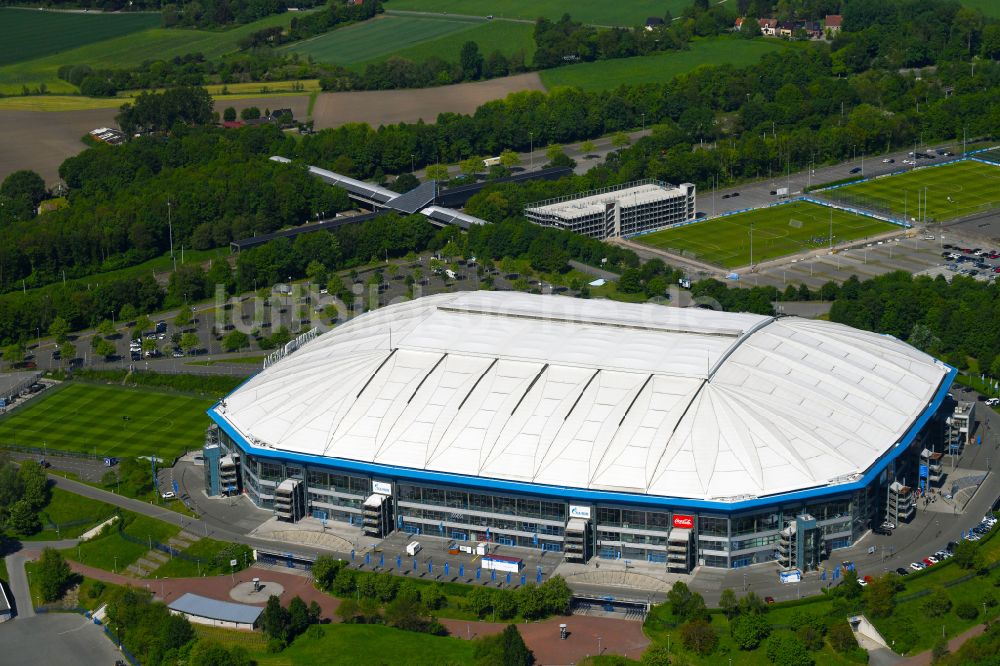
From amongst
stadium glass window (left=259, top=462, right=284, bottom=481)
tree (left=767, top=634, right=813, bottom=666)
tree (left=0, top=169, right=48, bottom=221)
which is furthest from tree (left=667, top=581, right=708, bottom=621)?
tree (left=0, top=169, right=48, bottom=221)

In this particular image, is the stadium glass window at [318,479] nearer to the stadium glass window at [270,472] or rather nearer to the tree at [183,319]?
the stadium glass window at [270,472]

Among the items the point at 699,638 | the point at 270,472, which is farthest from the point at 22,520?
the point at 699,638

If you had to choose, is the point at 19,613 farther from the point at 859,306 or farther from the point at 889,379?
the point at 859,306

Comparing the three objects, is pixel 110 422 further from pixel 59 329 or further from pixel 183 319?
pixel 183 319

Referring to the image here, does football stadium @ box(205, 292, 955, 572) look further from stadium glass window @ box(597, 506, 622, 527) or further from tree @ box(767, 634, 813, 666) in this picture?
tree @ box(767, 634, 813, 666)

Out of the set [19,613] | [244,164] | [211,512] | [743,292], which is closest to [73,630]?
[19,613]
